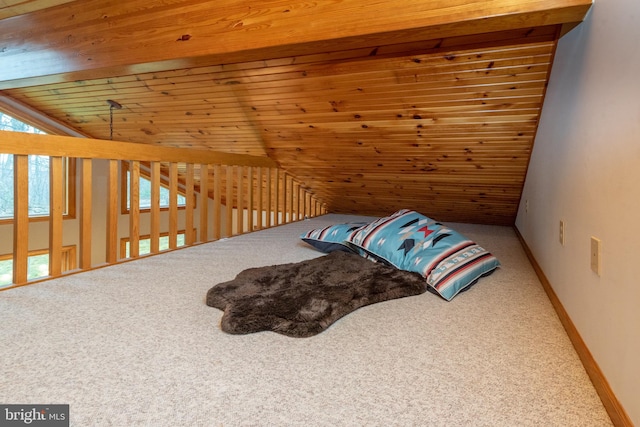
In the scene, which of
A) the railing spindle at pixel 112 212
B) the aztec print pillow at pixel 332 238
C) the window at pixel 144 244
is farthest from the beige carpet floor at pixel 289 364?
the window at pixel 144 244

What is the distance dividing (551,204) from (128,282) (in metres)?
2.03

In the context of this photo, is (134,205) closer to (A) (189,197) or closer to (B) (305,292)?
(A) (189,197)

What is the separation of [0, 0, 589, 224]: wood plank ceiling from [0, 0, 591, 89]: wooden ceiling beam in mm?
31

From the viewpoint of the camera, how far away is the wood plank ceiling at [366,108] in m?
2.14

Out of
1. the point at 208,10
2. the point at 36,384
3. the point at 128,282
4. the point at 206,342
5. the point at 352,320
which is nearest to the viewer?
the point at 36,384

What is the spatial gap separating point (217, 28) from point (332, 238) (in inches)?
55.9

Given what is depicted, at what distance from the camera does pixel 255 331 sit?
46.1 inches

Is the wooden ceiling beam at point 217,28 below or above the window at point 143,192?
above

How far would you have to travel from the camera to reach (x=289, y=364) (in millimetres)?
998

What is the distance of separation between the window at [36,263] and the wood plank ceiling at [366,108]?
1.58 meters

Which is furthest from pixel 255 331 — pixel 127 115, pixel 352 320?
pixel 127 115

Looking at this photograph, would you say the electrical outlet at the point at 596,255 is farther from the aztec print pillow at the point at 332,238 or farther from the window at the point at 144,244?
the window at the point at 144,244

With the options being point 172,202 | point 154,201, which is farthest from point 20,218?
point 172,202

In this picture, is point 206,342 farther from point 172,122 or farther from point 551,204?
point 172,122
